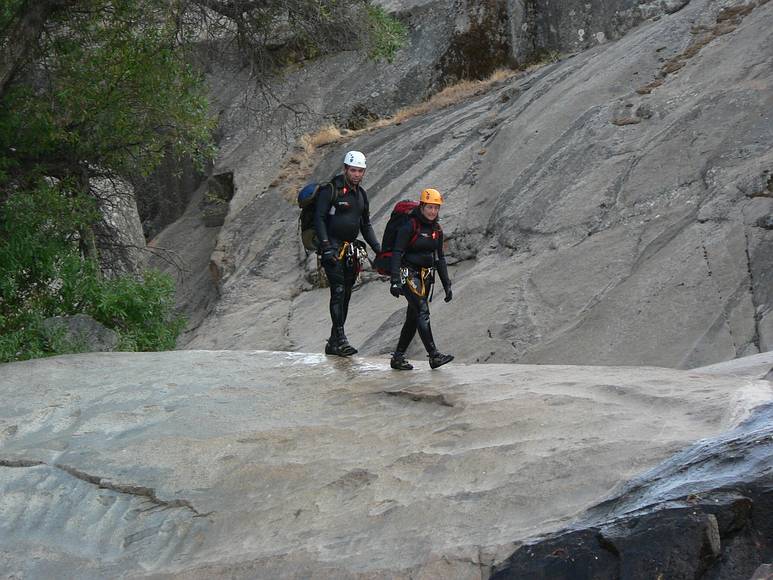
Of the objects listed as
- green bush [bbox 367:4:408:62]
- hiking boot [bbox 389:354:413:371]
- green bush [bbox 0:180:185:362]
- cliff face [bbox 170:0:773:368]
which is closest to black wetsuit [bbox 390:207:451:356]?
Result: hiking boot [bbox 389:354:413:371]

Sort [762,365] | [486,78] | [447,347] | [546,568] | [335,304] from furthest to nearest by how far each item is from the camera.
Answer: [486,78] < [447,347] < [335,304] < [762,365] < [546,568]

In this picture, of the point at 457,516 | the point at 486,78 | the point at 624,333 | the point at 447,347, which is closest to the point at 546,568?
the point at 457,516

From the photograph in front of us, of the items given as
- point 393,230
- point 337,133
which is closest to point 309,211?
point 393,230

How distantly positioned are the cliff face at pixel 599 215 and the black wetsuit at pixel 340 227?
3.61 meters

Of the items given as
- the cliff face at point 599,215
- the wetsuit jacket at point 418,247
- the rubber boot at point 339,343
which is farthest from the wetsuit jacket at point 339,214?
the cliff face at point 599,215

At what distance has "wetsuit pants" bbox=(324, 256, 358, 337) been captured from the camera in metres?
10.4

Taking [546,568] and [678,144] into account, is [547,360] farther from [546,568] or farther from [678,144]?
[546,568]

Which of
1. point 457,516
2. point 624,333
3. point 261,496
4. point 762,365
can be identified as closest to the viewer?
point 457,516

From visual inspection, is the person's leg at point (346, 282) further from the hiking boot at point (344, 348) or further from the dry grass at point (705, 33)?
the dry grass at point (705, 33)

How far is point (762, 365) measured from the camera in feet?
26.7

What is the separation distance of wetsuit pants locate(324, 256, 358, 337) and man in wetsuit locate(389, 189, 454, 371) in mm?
960

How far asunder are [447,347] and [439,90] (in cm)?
1354

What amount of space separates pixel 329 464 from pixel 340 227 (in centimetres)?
380

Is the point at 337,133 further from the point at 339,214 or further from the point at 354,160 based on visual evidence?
the point at 354,160
